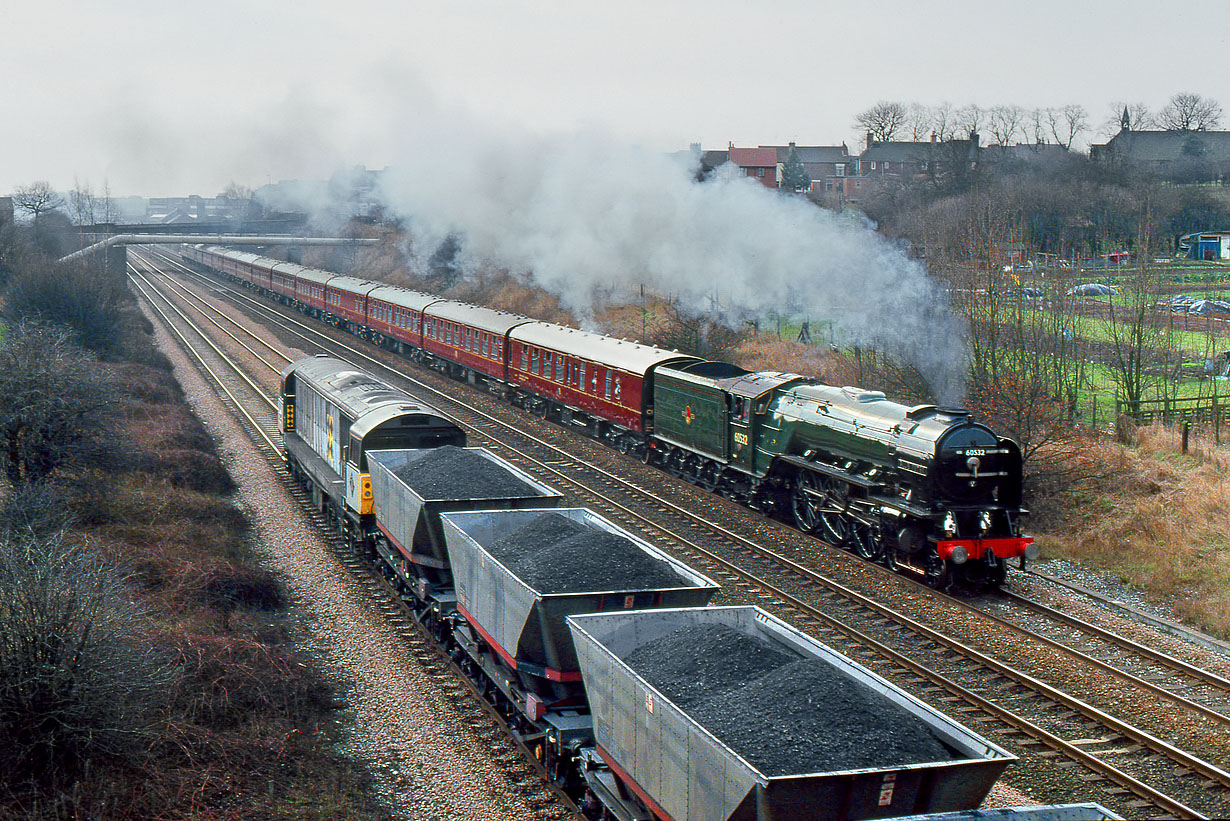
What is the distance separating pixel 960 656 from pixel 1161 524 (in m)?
7.56

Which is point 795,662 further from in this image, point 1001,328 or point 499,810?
point 1001,328

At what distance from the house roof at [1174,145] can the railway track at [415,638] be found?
7083cm

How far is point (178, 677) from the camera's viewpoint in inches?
437

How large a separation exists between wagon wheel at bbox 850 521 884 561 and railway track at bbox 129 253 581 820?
806 centimetres

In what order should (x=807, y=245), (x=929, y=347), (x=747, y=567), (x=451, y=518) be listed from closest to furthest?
(x=451, y=518), (x=747, y=567), (x=929, y=347), (x=807, y=245)

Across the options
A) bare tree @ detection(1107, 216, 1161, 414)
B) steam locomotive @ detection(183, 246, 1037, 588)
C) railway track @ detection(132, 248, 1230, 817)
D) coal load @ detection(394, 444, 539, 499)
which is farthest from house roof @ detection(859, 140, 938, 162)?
coal load @ detection(394, 444, 539, 499)

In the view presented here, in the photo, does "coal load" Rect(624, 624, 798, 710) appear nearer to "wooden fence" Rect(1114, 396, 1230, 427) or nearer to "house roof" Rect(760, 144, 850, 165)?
"wooden fence" Rect(1114, 396, 1230, 427)

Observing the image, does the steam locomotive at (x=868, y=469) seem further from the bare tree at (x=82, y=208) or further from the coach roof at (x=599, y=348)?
the bare tree at (x=82, y=208)

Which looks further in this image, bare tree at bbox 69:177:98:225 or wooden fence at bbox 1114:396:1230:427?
bare tree at bbox 69:177:98:225

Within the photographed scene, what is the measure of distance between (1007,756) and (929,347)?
15.4 meters

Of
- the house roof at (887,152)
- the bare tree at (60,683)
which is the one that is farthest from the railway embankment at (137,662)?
the house roof at (887,152)

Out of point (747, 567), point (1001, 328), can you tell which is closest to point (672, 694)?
point (747, 567)

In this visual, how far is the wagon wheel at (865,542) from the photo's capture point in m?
18.1

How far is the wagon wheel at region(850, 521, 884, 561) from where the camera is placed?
18141 millimetres
